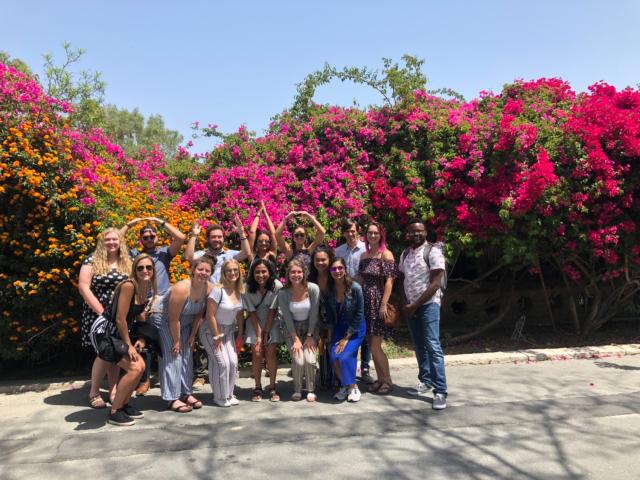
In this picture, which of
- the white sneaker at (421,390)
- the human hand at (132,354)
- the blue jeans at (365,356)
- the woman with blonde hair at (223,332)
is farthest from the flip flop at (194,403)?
the white sneaker at (421,390)

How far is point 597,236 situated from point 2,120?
305 inches

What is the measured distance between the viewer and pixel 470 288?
8.54 metres

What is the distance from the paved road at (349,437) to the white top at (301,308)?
0.83 meters

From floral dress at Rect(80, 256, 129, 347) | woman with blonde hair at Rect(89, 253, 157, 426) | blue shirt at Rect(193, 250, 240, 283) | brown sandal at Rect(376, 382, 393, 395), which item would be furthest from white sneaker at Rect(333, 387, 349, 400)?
floral dress at Rect(80, 256, 129, 347)

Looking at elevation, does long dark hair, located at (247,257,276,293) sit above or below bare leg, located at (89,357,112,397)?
above

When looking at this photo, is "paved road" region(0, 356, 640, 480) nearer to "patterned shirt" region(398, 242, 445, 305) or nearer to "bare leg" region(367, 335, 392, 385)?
"bare leg" region(367, 335, 392, 385)

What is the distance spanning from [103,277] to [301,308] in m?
1.87

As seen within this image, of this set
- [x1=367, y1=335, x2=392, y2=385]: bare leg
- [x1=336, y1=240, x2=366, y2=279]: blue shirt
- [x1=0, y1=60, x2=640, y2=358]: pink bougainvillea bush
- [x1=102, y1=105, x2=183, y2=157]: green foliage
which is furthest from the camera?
[x1=102, y1=105, x2=183, y2=157]: green foliage

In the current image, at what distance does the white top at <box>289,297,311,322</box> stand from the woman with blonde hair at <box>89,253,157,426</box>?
4.43ft

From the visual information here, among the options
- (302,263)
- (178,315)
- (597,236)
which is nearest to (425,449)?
(302,263)

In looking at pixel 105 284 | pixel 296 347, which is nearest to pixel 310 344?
pixel 296 347

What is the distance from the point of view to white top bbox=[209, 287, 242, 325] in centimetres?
463

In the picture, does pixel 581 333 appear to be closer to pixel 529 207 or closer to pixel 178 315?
pixel 529 207

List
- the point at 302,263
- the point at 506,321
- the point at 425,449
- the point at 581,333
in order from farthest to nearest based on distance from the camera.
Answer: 1. the point at 506,321
2. the point at 581,333
3. the point at 302,263
4. the point at 425,449
